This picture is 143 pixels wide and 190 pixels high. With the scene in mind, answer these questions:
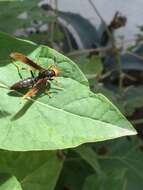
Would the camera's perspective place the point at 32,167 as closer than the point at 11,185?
No

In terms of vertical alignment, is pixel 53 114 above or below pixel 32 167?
above

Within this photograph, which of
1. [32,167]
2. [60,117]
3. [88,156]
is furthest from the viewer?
[88,156]

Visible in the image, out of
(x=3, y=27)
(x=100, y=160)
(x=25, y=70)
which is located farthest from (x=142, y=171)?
(x=25, y=70)

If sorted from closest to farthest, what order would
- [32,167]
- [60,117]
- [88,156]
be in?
[60,117]
[32,167]
[88,156]

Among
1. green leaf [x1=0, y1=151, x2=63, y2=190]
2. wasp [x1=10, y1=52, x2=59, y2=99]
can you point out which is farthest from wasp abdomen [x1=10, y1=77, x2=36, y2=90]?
green leaf [x1=0, y1=151, x2=63, y2=190]

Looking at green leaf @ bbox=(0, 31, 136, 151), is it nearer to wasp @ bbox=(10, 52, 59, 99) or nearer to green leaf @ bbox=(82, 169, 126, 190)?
wasp @ bbox=(10, 52, 59, 99)

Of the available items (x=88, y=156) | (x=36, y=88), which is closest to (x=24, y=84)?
(x=36, y=88)

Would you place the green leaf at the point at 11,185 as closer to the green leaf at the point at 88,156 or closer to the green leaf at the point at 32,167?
the green leaf at the point at 32,167

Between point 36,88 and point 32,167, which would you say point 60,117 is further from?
point 32,167
